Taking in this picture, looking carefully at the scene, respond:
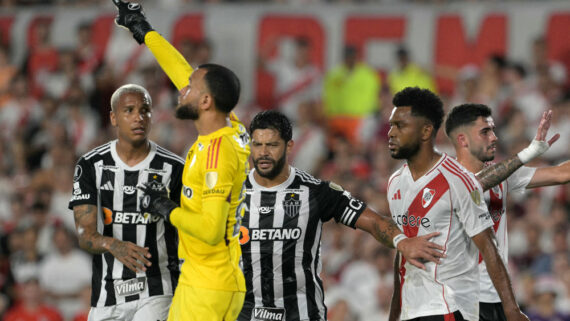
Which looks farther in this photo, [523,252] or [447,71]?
[447,71]

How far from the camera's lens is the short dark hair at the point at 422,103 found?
623cm

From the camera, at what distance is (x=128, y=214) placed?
6.67m

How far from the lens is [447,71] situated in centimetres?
1430

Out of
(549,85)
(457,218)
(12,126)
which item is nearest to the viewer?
(457,218)

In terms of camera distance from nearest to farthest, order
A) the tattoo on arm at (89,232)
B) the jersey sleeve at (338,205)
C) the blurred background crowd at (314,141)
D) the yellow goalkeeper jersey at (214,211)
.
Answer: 1. the yellow goalkeeper jersey at (214,211)
2. the tattoo on arm at (89,232)
3. the jersey sleeve at (338,205)
4. the blurred background crowd at (314,141)

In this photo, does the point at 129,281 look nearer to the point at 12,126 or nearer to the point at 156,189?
the point at 156,189

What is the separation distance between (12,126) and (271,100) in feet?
14.5

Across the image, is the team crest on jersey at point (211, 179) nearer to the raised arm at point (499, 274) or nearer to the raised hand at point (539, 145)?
the raised arm at point (499, 274)

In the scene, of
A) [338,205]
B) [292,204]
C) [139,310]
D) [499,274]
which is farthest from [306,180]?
[499,274]

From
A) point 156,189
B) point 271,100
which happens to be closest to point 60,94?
point 271,100

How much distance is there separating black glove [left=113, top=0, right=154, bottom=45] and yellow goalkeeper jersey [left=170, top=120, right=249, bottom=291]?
143 cm

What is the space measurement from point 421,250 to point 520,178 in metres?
1.47

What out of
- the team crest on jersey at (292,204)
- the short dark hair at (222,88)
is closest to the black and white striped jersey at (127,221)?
the team crest on jersey at (292,204)

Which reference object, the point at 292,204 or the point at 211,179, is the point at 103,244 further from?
the point at 292,204
